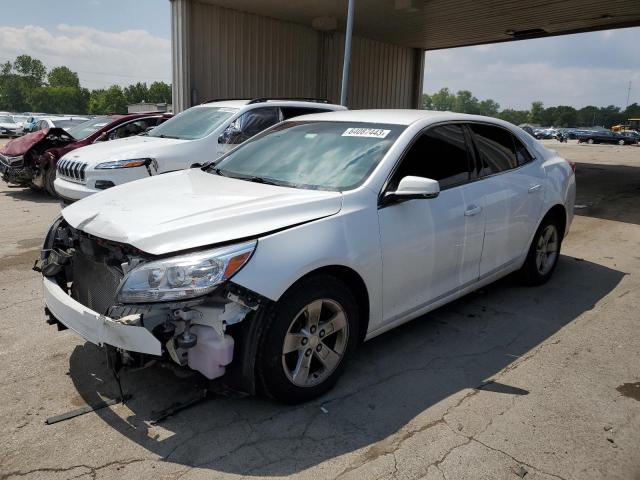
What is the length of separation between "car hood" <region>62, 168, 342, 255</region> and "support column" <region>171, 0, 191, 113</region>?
1122cm

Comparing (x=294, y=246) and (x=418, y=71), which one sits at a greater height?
(x=418, y=71)

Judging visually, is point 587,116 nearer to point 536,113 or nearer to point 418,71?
point 536,113

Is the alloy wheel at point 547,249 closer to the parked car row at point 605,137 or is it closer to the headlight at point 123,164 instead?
the headlight at point 123,164

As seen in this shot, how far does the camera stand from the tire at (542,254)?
17.0 ft

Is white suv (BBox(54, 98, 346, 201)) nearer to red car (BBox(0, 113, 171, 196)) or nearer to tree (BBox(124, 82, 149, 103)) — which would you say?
red car (BBox(0, 113, 171, 196))

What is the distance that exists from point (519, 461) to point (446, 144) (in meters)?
2.33

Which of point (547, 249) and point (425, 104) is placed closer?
point (547, 249)

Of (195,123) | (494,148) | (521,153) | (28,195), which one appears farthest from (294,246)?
(28,195)

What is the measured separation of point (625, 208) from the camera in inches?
414

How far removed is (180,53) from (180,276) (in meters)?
12.8

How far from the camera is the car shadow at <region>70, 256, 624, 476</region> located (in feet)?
9.05

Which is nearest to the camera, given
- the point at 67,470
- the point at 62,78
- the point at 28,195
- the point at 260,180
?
the point at 67,470

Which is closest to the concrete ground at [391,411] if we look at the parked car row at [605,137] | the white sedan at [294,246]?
the white sedan at [294,246]

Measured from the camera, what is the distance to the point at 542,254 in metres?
5.37
